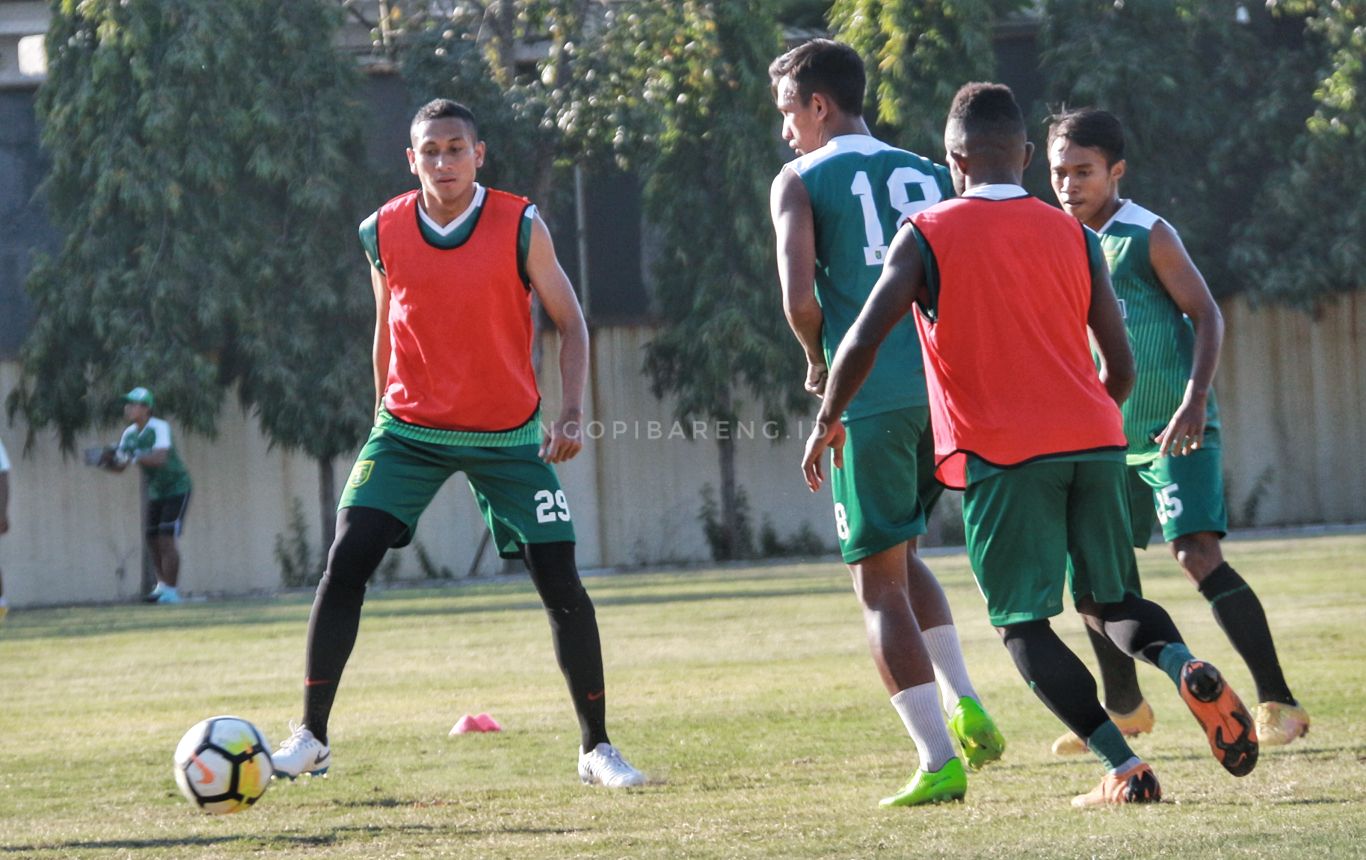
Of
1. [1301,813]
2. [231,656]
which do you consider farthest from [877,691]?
[231,656]

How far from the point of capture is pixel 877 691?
8773mm

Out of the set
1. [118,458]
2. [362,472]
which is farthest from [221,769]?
[118,458]

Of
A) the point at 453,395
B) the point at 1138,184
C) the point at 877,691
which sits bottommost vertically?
the point at 877,691

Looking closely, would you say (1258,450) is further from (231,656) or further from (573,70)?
(231,656)

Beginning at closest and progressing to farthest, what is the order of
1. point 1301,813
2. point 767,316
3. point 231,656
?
1. point 1301,813
2. point 231,656
3. point 767,316

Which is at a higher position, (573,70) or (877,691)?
(573,70)

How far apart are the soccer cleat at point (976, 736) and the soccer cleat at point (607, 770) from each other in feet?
3.34

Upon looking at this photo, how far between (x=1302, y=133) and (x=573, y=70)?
Answer: 28.2ft

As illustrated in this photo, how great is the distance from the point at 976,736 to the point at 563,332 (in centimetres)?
184

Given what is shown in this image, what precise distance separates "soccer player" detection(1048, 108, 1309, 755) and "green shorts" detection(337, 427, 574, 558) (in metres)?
1.80

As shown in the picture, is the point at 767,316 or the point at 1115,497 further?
the point at 767,316

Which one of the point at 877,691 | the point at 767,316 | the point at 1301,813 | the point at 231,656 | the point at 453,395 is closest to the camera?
the point at 1301,813

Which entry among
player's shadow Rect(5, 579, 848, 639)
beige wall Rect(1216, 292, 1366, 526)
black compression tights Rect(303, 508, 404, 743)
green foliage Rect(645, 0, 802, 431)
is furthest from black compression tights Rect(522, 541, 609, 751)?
beige wall Rect(1216, 292, 1366, 526)

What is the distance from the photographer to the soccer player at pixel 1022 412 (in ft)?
16.8
